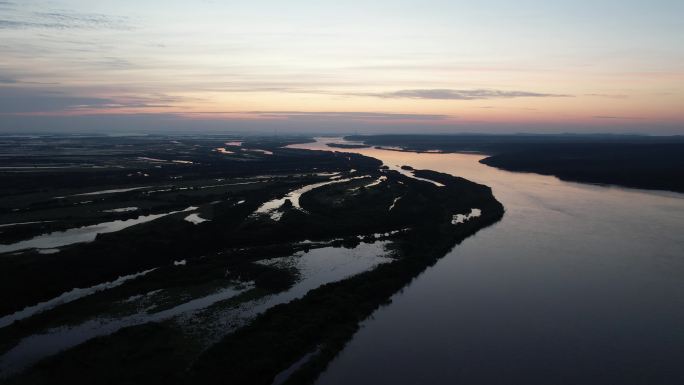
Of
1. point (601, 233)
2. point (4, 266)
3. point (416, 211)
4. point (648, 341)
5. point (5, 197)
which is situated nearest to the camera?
point (648, 341)

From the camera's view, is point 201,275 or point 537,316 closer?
point 537,316

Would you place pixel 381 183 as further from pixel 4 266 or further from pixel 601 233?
pixel 4 266

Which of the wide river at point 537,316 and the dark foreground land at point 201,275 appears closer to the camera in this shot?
the dark foreground land at point 201,275

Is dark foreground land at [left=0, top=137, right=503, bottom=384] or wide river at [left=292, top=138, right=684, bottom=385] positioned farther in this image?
wide river at [left=292, top=138, right=684, bottom=385]

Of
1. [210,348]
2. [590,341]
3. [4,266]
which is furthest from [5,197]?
[590,341]
